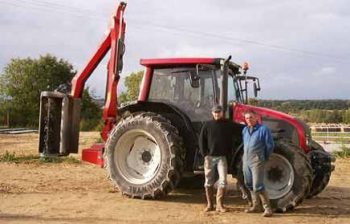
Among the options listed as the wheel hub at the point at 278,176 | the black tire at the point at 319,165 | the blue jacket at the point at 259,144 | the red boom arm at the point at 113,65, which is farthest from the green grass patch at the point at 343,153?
the blue jacket at the point at 259,144

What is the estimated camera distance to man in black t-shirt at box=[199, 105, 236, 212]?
9203 mm

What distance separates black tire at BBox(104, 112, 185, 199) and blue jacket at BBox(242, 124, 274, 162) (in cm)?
149

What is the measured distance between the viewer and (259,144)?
8914mm

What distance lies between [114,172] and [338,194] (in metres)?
4.73

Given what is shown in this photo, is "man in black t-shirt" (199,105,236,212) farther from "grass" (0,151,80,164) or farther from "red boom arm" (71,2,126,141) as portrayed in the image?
"grass" (0,151,80,164)

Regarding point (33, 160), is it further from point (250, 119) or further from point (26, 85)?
point (26, 85)

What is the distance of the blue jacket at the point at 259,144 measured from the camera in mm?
8922

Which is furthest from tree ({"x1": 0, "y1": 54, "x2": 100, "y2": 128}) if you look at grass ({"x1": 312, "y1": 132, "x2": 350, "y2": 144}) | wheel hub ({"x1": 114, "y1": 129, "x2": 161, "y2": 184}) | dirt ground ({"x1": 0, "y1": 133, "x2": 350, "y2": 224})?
wheel hub ({"x1": 114, "y1": 129, "x2": 161, "y2": 184})

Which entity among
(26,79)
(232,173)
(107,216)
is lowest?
(107,216)

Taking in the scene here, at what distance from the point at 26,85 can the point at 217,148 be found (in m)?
48.5

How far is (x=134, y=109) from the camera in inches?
432

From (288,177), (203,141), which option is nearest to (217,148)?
(203,141)

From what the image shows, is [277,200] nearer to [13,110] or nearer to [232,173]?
[232,173]

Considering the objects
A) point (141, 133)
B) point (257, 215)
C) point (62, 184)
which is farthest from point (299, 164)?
point (62, 184)
